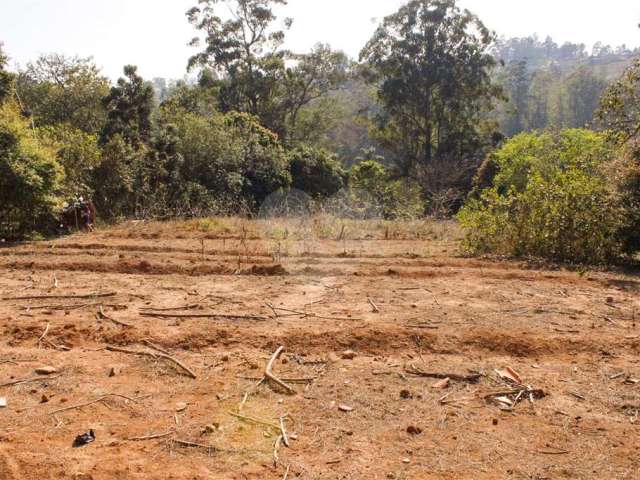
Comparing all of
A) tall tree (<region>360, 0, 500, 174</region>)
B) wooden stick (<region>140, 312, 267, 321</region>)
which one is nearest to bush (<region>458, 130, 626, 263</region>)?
wooden stick (<region>140, 312, 267, 321</region>)

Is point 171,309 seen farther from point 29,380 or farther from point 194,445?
point 194,445

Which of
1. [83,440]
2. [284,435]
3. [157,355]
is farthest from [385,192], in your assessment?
[83,440]

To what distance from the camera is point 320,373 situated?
4234 mm

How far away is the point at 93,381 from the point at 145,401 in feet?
1.86

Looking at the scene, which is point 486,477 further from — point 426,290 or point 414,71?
point 414,71

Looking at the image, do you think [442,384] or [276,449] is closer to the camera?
[276,449]

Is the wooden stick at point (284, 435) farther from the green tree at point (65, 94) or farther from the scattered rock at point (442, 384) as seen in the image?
the green tree at point (65, 94)

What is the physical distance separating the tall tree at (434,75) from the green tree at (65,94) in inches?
492

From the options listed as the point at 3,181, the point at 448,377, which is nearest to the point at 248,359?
the point at 448,377

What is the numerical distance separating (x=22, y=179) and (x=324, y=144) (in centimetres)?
2334

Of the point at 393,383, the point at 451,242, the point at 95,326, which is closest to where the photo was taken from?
the point at 393,383

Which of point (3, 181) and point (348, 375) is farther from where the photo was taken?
point (3, 181)

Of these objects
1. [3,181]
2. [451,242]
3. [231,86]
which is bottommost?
[451,242]

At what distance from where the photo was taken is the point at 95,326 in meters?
5.18
